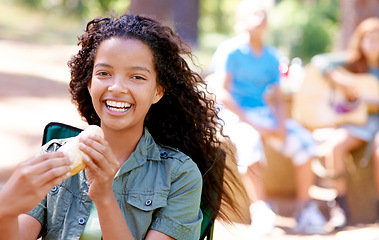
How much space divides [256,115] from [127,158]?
3.22 m

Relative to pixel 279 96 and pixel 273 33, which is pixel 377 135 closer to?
pixel 279 96

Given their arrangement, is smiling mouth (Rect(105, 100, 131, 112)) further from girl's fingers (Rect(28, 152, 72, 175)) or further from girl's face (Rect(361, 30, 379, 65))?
girl's face (Rect(361, 30, 379, 65))

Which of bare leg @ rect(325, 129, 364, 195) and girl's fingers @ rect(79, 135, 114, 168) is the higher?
bare leg @ rect(325, 129, 364, 195)

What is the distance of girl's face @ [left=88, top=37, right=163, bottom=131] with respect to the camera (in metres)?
2.21

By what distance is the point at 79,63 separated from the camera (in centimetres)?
250

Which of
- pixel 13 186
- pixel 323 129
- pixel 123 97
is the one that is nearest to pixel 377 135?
pixel 323 129

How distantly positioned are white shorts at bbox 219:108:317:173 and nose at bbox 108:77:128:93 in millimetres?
2819

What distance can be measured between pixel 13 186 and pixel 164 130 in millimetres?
933

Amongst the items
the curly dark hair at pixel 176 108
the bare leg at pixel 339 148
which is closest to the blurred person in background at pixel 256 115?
the bare leg at pixel 339 148

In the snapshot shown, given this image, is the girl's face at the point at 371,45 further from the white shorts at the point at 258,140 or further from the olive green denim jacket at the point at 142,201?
the olive green denim jacket at the point at 142,201

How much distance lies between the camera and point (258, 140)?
528cm

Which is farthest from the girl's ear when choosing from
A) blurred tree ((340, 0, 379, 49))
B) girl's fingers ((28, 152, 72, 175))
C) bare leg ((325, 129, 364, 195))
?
blurred tree ((340, 0, 379, 49))

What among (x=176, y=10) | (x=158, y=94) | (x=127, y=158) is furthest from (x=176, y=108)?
(x=176, y=10)

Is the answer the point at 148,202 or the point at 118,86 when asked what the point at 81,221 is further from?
the point at 118,86
